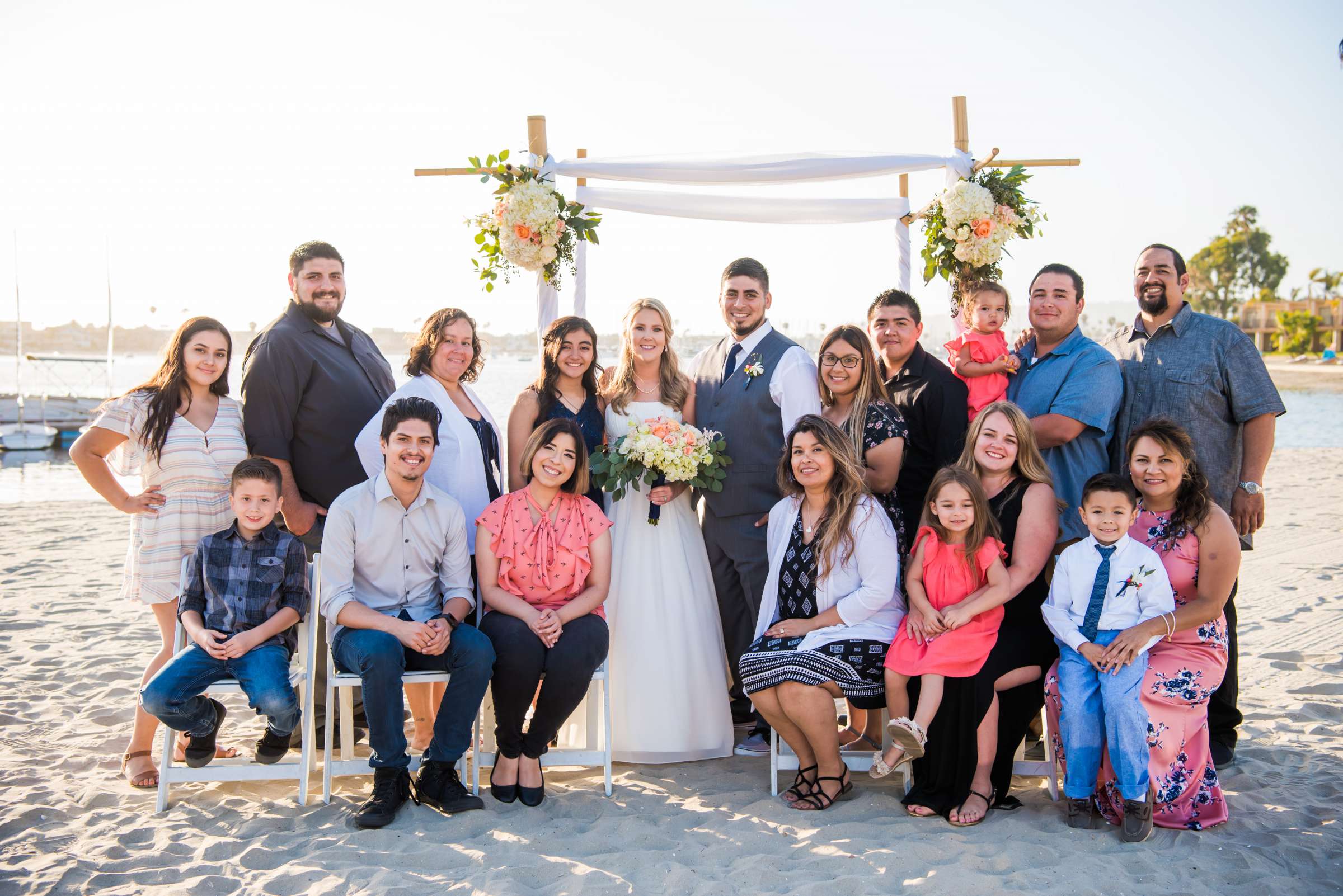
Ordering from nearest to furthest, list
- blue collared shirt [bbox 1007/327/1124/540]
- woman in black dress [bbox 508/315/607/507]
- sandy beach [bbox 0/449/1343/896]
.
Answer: sandy beach [bbox 0/449/1343/896] < blue collared shirt [bbox 1007/327/1124/540] < woman in black dress [bbox 508/315/607/507]

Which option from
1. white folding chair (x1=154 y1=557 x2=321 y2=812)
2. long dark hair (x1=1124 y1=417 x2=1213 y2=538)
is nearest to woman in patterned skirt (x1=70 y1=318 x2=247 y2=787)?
white folding chair (x1=154 y1=557 x2=321 y2=812)

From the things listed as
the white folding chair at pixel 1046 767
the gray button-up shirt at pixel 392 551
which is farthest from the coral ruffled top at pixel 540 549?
the white folding chair at pixel 1046 767

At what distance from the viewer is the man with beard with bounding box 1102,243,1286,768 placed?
4953mm

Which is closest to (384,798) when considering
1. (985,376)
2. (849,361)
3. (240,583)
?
(240,583)

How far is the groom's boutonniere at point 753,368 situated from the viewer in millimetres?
5102

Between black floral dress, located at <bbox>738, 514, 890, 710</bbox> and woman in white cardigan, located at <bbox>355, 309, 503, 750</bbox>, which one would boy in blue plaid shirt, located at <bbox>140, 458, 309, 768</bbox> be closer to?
woman in white cardigan, located at <bbox>355, 309, 503, 750</bbox>

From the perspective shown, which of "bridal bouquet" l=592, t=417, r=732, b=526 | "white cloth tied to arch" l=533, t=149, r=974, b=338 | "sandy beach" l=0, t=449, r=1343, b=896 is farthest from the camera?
"white cloth tied to arch" l=533, t=149, r=974, b=338

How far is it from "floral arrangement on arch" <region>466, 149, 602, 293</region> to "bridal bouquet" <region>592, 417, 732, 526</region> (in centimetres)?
138

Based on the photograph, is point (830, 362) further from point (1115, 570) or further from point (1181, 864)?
point (1181, 864)

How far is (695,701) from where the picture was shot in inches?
197

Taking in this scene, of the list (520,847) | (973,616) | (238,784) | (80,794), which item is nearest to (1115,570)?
(973,616)

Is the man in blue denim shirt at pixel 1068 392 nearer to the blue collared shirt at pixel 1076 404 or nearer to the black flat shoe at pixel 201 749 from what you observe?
the blue collared shirt at pixel 1076 404

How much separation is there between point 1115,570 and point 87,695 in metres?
6.08

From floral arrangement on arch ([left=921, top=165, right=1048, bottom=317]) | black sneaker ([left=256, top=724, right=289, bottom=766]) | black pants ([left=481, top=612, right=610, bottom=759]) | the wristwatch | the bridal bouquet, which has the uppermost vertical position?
floral arrangement on arch ([left=921, top=165, right=1048, bottom=317])
